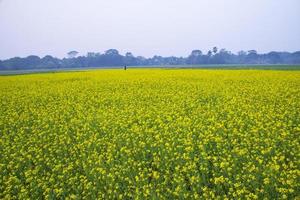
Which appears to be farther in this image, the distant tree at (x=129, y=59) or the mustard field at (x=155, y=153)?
the distant tree at (x=129, y=59)

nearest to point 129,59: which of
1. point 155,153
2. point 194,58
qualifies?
point 194,58

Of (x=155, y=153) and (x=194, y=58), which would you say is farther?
(x=194, y=58)

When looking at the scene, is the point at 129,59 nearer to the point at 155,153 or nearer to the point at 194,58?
the point at 194,58

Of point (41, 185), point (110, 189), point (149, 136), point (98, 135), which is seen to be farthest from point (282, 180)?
point (98, 135)

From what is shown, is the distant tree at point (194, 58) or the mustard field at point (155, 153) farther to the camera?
the distant tree at point (194, 58)

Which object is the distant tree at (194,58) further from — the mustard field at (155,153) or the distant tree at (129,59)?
the mustard field at (155,153)

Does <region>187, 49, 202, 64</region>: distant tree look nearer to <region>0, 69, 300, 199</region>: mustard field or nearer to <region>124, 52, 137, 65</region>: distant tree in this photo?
<region>124, 52, 137, 65</region>: distant tree

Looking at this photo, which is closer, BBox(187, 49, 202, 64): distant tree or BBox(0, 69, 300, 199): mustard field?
BBox(0, 69, 300, 199): mustard field

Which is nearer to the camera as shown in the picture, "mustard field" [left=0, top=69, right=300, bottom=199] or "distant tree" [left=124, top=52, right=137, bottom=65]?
"mustard field" [left=0, top=69, right=300, bottom=199]

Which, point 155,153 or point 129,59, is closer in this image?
point 155,153

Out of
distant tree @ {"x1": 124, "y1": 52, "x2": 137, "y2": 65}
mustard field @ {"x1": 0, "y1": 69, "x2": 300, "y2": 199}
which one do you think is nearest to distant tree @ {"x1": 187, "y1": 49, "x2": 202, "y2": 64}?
distant tree @ {"x1": 124, "y1": 52, "x2": 137, "y2": 65}

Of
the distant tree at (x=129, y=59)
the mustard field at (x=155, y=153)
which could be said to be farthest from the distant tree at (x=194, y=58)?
the mustard field at (x=155, y=153)

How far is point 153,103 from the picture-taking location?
44.5 ft

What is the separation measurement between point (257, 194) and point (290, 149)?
2371mm
